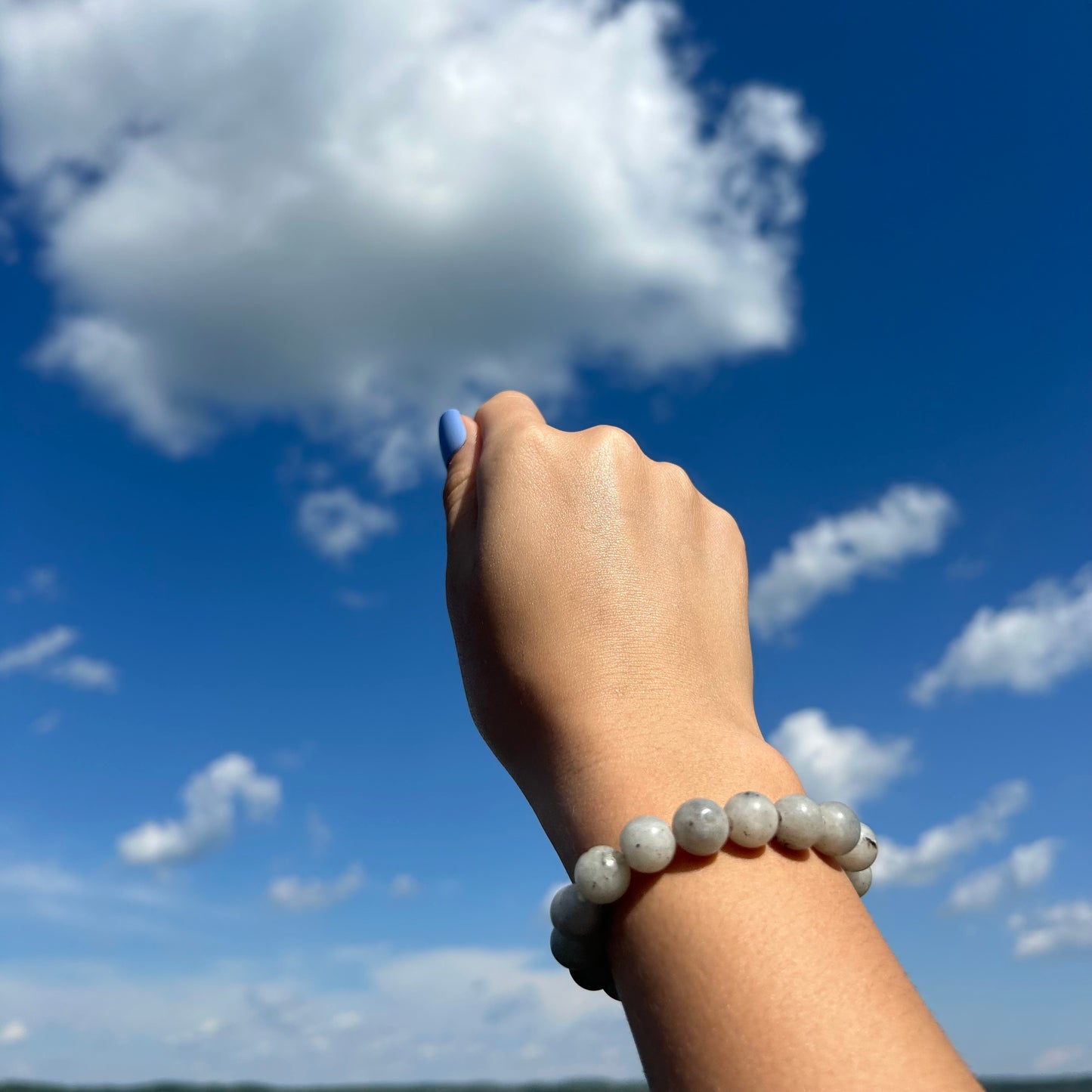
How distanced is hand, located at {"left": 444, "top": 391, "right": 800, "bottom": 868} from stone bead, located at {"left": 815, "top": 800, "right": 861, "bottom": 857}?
0.42 feet

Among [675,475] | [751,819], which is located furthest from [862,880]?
[675,475]

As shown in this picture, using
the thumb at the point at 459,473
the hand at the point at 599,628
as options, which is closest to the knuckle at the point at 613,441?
the hand at the point at 599,628

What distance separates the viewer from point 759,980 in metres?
1.49

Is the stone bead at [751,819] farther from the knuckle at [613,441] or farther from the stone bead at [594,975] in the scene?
the knuckle at [613,441]

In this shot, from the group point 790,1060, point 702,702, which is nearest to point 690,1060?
point 790,1060

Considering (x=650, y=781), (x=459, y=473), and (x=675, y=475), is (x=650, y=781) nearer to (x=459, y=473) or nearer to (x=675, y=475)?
(x=675, y=475)

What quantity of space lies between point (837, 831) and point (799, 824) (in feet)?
0.46

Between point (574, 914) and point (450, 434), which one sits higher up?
point (450, 434)

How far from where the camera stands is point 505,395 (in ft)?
9.94

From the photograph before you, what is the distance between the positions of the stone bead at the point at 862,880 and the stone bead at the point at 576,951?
2.15 feet

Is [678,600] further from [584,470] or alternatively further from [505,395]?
[505,395]

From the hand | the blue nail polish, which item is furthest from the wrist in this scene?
the blue nail polish

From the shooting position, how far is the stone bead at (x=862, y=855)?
1.99m

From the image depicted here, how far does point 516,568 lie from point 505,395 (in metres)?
0.90
